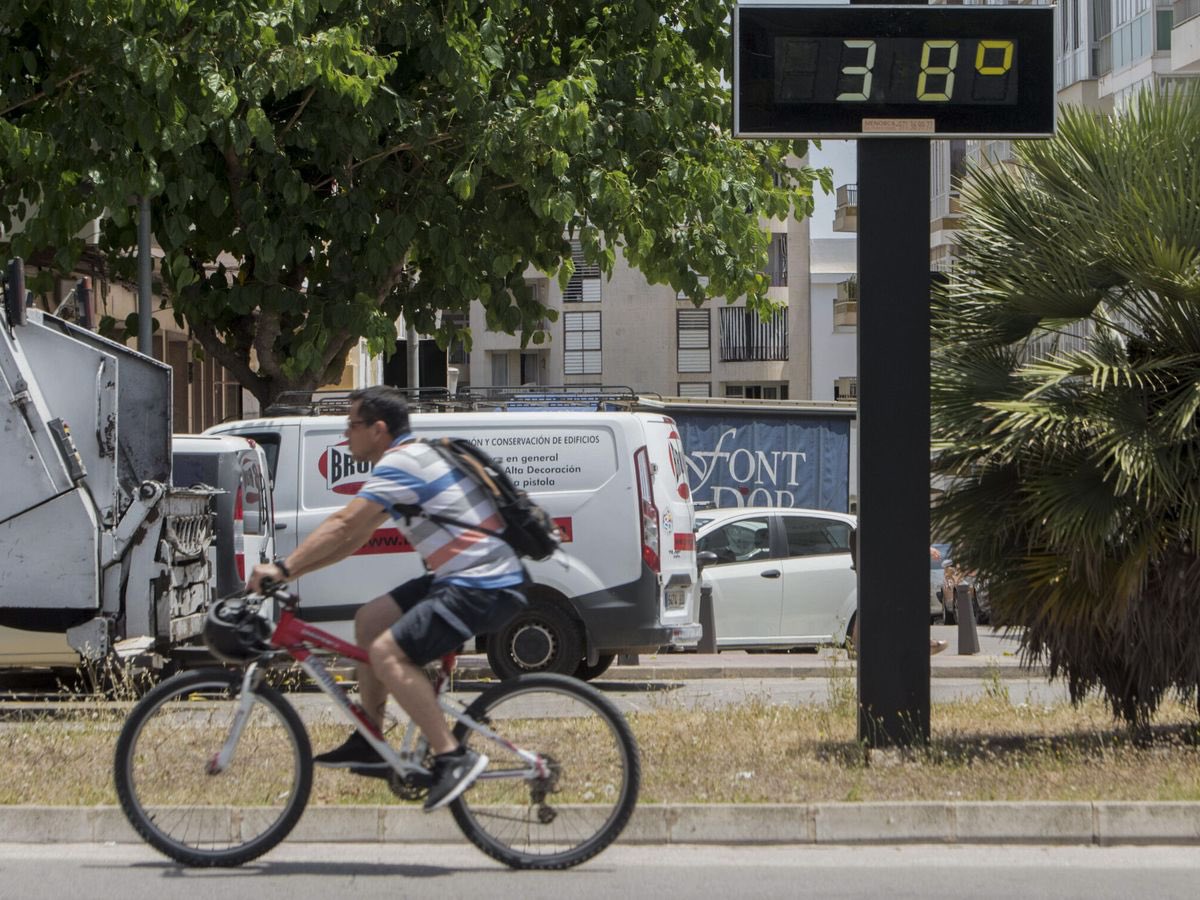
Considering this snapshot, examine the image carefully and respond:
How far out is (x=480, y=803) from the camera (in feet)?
21.4

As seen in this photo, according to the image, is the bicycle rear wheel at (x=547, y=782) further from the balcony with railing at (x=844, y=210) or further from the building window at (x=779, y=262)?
the building window at (x=779, y=262)

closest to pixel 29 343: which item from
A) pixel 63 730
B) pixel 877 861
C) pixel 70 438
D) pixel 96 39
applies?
pixel 70 438

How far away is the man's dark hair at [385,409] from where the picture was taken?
6.63 meters

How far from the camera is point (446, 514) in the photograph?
641 centimetres

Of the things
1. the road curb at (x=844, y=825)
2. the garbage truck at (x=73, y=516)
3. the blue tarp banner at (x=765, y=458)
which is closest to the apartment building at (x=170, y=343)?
the garbage truck at (x=73, y=516)

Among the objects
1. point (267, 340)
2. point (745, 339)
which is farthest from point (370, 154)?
point (745, 339)

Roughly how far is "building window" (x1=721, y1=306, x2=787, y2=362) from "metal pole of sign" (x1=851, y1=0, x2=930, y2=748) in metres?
54.2

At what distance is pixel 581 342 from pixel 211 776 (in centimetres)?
5796

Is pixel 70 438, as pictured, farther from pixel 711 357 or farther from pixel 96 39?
pixel 711 357

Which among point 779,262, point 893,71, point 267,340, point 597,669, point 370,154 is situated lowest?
point 597,669

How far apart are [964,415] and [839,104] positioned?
66.2 inches

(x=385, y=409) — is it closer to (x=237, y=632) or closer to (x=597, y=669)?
(x=237, y=632)

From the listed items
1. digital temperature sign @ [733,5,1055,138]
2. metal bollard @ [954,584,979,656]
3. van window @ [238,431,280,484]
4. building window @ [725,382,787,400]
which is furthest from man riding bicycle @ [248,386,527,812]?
building window @ [725,382,787,400]

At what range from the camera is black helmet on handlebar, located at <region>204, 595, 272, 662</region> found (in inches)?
256
